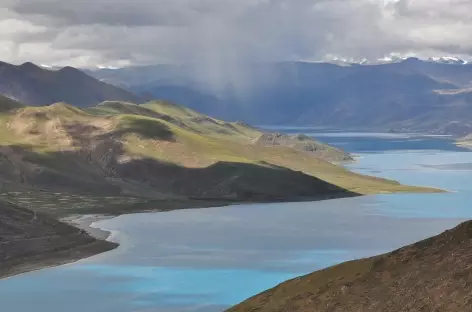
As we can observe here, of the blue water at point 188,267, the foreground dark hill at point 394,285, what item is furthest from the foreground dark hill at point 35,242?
the foreground dark hill at point 394,285

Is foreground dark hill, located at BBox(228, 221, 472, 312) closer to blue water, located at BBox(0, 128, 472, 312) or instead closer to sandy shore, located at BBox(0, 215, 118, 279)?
blue water, located at BBox(0, 128, 472, 312)

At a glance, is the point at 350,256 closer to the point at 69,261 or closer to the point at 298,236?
the point at 298,236

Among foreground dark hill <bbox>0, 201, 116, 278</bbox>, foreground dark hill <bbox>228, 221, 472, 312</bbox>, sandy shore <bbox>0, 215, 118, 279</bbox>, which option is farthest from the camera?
foreground dark hill <bbox>0, 201, 116, 278</bbox>

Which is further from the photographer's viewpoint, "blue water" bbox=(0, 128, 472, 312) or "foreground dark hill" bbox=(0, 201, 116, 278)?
"foreground dark hill" bbox=(0, 201, 116, 278)

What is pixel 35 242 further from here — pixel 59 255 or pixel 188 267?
pixel 188 267

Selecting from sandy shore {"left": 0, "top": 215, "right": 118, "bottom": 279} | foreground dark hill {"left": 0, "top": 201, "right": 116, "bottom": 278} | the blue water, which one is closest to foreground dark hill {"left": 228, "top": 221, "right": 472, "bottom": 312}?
the blue water

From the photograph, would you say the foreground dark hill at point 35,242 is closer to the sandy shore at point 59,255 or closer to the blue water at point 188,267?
the sandy shore at point 59,255

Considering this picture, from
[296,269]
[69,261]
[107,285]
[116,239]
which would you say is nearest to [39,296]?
[107,285]

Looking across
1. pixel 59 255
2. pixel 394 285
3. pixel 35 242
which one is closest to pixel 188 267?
pixel 59 255
